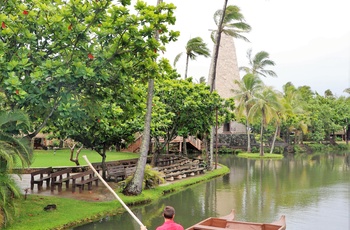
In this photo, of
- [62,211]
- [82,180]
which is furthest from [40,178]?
[62,211]

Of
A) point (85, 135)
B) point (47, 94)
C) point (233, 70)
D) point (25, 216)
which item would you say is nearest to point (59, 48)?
point (47, 94)

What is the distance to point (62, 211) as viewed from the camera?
38.5 feet

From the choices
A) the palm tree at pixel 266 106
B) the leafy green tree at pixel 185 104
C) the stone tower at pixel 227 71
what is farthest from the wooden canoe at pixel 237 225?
the stone tower at pixel 227 71

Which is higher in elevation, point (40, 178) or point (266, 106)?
point (266, 106)

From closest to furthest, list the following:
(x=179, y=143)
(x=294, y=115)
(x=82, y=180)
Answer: (x=82, y=180) < (x=179, y=143) < (x=294, y=115)

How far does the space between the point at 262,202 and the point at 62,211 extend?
24.6 ft

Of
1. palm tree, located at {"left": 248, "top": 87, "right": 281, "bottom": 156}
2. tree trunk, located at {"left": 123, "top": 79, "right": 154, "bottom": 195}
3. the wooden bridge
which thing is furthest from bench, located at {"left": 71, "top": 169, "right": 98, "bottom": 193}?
palm tree, located at {"left": 248, "top": 87, "right": 281, "bottom": 156}

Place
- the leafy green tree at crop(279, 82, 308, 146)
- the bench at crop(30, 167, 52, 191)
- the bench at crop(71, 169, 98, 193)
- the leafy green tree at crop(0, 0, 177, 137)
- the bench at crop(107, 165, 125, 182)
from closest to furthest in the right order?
the leafy green tree at crop(0, 0, 177, 137), the bench at crop(71, 169, 98, 193), the bench at crop(30, 167, 52, 191), the bench at crop(107, 165, 125, 182), the leafy green tree at crop(279, 82, 308, 146)

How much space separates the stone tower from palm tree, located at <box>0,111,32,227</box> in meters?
37.1

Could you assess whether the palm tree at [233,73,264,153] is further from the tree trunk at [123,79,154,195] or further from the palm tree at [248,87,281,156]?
the tree trunk at [123,79,154,195]

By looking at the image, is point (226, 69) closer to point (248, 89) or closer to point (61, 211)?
point (248, 89)

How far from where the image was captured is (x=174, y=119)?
22.8 metres

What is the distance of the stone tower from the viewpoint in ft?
152

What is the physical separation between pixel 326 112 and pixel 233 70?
534 inches
